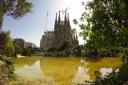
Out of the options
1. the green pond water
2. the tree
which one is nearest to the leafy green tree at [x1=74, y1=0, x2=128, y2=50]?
the tree

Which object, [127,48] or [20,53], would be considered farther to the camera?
[20,53]

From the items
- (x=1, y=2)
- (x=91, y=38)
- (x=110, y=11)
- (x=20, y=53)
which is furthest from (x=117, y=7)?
(x=20, y=53)

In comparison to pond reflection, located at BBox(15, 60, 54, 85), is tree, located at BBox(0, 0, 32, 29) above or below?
above

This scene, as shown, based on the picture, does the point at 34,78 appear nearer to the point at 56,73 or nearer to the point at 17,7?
the point at 56,73

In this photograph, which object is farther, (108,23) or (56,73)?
(56,73)

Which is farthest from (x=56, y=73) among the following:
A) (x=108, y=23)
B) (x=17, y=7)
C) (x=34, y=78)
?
(x=108, y=23)

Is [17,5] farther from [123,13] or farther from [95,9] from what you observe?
[123,13]

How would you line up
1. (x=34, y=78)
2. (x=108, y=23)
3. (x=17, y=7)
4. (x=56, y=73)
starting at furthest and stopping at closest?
(x=56, y=73) < (x=34, y=78) < (x=17, y=7) < (x=108, y=23)

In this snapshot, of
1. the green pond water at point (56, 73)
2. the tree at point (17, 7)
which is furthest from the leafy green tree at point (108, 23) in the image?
the green pond water at point (56, 73)

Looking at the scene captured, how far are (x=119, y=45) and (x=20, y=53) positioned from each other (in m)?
74.2

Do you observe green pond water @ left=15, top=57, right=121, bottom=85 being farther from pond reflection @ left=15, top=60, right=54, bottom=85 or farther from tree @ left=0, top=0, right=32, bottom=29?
tree @ left=0, top=0, right=32, bottom=29

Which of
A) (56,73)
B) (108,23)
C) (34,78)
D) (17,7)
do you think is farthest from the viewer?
(56,73)

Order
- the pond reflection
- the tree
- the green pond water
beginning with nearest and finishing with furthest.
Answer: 1. the tree
2. the pond reflection
3. the green pond water

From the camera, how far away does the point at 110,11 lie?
40.6ft
